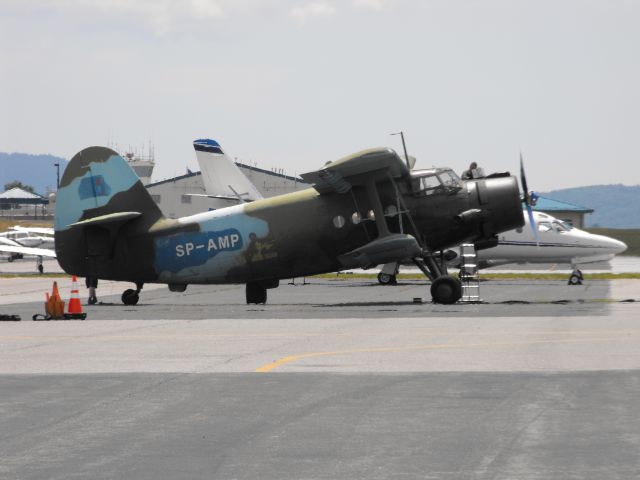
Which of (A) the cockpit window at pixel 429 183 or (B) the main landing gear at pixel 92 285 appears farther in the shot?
(B) the main landing gear at pixel 92 285

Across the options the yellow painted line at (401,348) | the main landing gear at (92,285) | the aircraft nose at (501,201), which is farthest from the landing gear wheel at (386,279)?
the yellow painted line at (401,348)

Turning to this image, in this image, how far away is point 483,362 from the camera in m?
16.0

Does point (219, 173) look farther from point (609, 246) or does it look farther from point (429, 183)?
point (429, 183)

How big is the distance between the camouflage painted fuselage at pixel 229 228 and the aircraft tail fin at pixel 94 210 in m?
0.03

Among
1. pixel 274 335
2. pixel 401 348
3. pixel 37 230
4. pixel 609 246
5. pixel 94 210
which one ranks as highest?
pixel 37 230

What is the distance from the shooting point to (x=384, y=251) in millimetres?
29922

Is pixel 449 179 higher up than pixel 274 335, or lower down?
higher up

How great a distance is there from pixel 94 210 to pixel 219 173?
113 ft

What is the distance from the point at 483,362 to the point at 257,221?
51.2 ft

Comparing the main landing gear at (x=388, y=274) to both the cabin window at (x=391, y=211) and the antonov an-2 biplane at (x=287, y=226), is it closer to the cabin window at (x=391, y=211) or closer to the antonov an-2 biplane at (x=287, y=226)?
the antonov an-2 biplane at (x=287, y=226)

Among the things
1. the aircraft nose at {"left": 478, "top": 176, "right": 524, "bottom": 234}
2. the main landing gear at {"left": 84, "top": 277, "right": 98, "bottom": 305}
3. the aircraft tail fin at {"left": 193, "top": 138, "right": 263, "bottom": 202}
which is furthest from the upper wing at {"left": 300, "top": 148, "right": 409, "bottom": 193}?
the aircraft tail fin at {"left": 193, "top": 138, "right": 263, "bottom": 202}

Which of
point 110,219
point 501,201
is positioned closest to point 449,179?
point 501,201

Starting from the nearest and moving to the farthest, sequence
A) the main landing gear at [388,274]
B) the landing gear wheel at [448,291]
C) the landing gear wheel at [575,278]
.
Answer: the landing gear wheel at [448,291] → the landing gear wheel at [575,278] → the main landing gear at [388,274]

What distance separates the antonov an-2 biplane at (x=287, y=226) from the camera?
30.1 m
